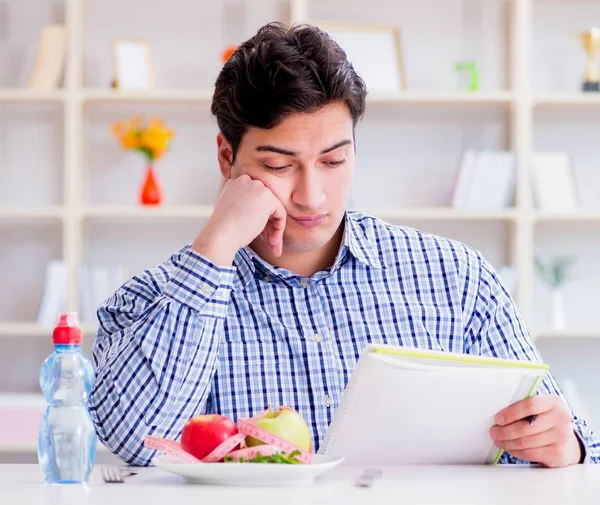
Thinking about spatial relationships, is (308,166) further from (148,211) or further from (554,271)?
(554,271)

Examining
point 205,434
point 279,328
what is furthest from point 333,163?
point 205,434

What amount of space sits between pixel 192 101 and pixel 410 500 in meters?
2.71

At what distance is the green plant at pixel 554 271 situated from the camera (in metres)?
3.59

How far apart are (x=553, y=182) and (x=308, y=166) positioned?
7.11 ft

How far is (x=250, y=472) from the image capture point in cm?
113

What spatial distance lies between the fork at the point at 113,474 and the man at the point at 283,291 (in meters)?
0.27

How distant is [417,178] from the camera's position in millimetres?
3787

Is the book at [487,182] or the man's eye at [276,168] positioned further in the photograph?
the book at [487,182]

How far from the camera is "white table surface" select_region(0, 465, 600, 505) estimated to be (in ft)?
3.43

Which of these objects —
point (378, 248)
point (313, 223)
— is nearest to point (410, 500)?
point (313, 223)

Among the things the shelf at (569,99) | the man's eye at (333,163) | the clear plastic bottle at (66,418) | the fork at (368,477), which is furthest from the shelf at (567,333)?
the clear plastic bottle at (66,418)

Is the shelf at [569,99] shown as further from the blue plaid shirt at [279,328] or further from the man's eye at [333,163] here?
the man's eye at [333,163]

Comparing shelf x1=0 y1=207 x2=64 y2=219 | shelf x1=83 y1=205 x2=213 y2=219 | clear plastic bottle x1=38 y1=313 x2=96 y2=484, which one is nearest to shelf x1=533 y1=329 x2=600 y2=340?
shelf x1=83 y1=205 x2=213 y2=219

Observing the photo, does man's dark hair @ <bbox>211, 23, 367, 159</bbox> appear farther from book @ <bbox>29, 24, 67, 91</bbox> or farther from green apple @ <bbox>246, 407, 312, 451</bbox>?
book @ <bbox>29, 24, 67, 91</bbox>
